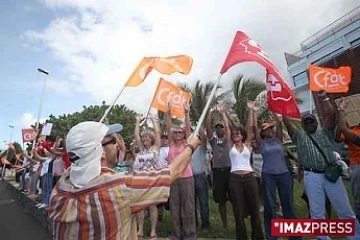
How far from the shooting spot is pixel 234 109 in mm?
19078

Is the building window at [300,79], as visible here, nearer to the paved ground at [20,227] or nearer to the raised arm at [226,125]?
the paved ground at [20,227]

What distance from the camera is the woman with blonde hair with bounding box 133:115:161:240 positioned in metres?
6.43

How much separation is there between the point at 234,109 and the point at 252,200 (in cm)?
1356

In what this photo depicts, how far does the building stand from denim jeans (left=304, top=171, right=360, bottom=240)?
575 inches

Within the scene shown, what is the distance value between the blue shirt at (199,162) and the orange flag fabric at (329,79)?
3.08 metres

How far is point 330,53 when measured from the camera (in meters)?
26.2

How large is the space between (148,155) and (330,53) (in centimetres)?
2277

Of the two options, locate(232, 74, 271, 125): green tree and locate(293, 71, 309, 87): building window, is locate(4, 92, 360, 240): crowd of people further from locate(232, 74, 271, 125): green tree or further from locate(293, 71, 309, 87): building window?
locate(293, 71, 309, 87): building window

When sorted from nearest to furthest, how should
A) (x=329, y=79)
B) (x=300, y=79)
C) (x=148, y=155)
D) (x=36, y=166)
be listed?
(x=148, y=155) < (x=329, y=79) < (x=36, y=166) < (x=300, y=79)

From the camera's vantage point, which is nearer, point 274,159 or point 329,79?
point 274,159

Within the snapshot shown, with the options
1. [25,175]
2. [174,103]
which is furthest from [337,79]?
[25,175]

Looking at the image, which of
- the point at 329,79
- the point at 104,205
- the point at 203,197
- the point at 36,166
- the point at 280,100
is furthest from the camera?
the point at 36,166

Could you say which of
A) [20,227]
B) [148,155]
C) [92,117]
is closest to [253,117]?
[148,155]

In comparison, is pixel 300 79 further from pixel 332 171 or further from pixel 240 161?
pixel 332 171
